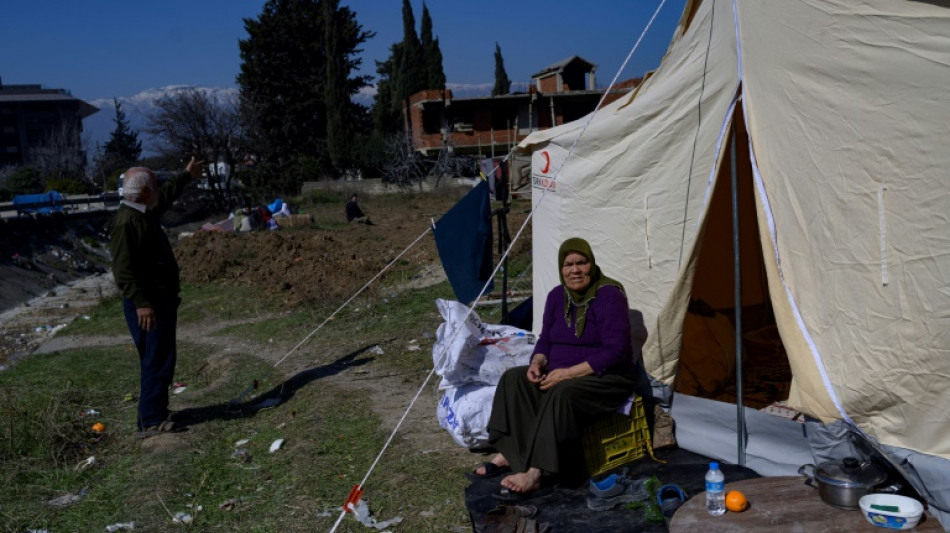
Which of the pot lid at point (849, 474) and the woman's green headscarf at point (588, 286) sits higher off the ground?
the woman's green headscarf at point (588, 286)

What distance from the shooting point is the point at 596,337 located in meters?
4.69

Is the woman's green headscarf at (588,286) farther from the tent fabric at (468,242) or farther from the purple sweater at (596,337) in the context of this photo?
the tent fabric at (468,242)

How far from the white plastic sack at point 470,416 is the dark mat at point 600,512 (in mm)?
578

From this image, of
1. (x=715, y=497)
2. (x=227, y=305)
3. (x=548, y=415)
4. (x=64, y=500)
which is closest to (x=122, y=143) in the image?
(x=227, y=305)

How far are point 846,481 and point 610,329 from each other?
5.36 feet

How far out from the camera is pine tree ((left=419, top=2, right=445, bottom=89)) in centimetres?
4469

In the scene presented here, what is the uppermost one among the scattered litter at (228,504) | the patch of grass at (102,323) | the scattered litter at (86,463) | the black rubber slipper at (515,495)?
the black rubber slipper at (515,495)

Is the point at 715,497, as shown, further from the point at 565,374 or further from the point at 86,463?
the point at 86,463

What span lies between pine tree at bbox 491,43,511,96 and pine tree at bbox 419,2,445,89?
7720 millimetres

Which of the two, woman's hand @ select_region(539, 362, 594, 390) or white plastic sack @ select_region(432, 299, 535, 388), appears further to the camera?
white plastic sack @ select_region(432, 299, 535, 388)

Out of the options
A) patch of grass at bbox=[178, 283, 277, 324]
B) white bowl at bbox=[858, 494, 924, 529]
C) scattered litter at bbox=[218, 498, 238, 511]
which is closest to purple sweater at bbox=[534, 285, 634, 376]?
white bowl at bbox=[858, 494, 924, 529]

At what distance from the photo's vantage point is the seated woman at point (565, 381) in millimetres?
4414

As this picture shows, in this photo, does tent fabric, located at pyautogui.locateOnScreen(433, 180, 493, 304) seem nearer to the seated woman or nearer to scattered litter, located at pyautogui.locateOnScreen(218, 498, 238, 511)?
the seated woman

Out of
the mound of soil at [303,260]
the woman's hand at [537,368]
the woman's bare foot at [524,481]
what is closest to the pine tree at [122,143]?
the mound of soil at [303,260]
